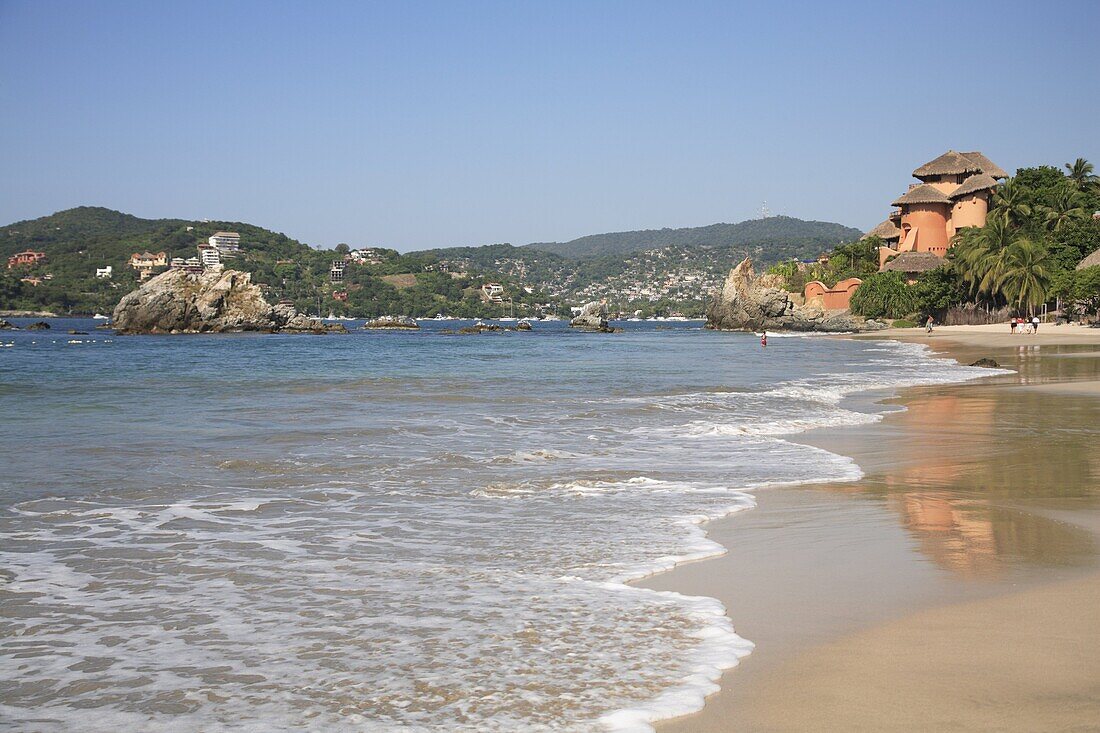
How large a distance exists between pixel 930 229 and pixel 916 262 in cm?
508

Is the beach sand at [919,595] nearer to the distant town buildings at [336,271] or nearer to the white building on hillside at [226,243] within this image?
the white building on hillside at [226,243]

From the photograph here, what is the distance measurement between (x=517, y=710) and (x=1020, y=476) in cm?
691

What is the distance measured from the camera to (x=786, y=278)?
98875mm

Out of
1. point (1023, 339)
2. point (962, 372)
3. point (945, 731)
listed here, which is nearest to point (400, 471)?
point (945, 731)

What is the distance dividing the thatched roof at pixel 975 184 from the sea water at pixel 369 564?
2608 inches

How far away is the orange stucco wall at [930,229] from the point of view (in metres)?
76.4

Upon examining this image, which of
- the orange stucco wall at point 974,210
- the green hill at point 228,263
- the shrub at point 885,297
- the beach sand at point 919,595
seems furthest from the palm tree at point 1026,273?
the green hill at point 228,263

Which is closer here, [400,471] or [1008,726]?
[1008,726]

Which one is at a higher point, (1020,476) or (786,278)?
(786,278)

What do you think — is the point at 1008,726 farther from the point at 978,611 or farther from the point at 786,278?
the point at 786,278

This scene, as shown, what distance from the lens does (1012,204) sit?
213 feet

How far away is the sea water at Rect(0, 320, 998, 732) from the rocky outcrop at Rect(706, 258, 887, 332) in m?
69.6

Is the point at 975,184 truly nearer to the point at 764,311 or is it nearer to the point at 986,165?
the point at 986,165

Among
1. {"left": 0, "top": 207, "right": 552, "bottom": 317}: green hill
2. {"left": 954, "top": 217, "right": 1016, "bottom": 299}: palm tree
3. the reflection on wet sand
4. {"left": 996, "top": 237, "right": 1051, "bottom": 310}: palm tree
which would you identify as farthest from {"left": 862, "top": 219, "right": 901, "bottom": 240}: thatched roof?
{"left": 0, "top": 207, "right": 552, "bottom": 317}: green hill
